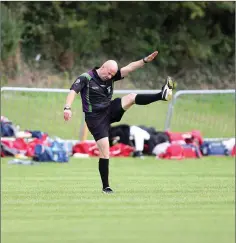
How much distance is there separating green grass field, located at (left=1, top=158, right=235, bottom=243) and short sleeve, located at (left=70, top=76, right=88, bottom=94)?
4.39 ft

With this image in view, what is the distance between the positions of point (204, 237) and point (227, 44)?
37645 millimetres

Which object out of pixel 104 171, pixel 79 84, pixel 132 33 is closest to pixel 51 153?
pixel 104 171

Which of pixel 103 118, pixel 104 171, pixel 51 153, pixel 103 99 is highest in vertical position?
pixel 103 99

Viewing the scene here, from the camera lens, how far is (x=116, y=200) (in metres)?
12.6

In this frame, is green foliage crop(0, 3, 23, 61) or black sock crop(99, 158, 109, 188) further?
green foliage crop(0, 3, 23, 61)

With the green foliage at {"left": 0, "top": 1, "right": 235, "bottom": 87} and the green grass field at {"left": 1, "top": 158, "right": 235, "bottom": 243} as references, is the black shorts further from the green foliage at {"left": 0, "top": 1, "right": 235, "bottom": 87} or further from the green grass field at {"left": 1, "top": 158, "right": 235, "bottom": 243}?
the green foliage at {"left": 0, "top": 1, "right": 235, "bottom": 87}

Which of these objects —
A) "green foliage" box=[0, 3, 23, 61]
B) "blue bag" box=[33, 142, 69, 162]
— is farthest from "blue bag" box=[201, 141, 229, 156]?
"green foliage" box=[0, 3, 23, 61]

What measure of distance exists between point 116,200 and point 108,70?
5.92ft

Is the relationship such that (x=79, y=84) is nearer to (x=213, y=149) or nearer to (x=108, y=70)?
(x=108, y=70)

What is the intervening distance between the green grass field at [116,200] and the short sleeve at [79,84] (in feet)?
4.39

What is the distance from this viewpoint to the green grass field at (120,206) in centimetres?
965

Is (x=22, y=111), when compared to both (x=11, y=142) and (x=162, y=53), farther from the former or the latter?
(x=162, y=53)

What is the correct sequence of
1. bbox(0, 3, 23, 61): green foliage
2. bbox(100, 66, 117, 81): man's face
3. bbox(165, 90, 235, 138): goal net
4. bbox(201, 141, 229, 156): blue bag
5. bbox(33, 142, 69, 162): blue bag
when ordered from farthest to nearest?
1. bbox(0, 3, 23, 61): green foliage
2. bbox(165, 90, 235, 138): goal net
3. bbox(201, 141, 229, 156): blue bag
4. bbox(33, 142, 69, 162): blue bag
5. bbox(100, 66, 117, 81): man's face

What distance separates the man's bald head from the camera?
13.4 meters
